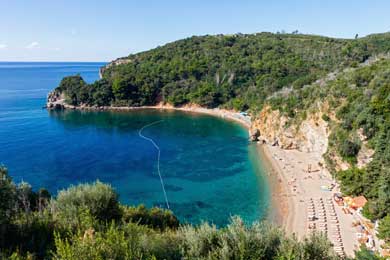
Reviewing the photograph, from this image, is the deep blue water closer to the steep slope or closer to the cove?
the cove

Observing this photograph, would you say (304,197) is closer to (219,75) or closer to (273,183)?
(273,183)

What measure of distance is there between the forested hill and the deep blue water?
33.3ft

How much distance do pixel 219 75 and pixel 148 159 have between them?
4596cm

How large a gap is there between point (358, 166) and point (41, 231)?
2907cm

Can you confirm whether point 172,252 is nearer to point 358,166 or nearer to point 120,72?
point 358,166

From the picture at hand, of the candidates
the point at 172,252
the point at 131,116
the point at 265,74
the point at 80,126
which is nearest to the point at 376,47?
the point at 265,74

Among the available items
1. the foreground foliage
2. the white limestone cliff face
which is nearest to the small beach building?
the white limestone cliff face

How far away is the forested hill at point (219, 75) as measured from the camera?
7494 cm

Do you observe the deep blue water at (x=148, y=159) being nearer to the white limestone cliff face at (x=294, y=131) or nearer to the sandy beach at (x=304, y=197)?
the sandy beach at (x=304, y=197)

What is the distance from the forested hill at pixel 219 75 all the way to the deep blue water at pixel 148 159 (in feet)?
33.3

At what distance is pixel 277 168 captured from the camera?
3809cm

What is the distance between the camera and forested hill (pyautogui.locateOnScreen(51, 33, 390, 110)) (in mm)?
74938

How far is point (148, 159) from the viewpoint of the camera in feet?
A: 142

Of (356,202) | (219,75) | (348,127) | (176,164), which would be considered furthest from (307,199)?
(219,75)
